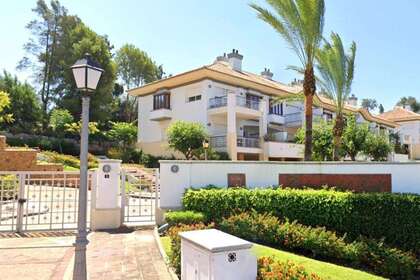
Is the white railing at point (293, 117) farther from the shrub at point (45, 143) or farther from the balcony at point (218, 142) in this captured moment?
the shrub at point (45, 143)

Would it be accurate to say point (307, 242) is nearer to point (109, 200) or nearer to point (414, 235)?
point (414, 235)

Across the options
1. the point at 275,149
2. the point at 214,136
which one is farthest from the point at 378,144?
the point at 214,136

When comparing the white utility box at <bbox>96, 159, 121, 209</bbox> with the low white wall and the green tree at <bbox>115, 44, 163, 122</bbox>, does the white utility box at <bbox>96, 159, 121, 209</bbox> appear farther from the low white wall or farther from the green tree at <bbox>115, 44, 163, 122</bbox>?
the green tree at <bbox>115, 44, 163, 122</bbox>

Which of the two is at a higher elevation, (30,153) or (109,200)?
(30,153)

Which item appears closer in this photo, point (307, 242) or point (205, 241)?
point (205, 241)

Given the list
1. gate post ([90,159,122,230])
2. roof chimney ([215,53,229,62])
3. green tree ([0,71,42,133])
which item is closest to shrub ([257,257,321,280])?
gate post ([90,159,122,230])

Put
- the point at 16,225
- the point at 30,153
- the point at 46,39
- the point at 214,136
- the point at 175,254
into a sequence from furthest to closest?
the point at 46,39 < the point at 214,136 < the point at 30,153 < the point at 16,225 < the point at 175,254

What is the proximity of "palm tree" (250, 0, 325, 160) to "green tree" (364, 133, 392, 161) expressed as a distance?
32.5 ft

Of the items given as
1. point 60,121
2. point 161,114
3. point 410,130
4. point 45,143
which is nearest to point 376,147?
point 161,114

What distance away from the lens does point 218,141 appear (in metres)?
29.4

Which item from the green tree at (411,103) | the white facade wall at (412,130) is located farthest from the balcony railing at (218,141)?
the green tree at (411,103)

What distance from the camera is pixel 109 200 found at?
1127 centimetres

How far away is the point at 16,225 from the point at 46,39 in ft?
118

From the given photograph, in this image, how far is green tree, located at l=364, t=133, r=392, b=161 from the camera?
25138mm
